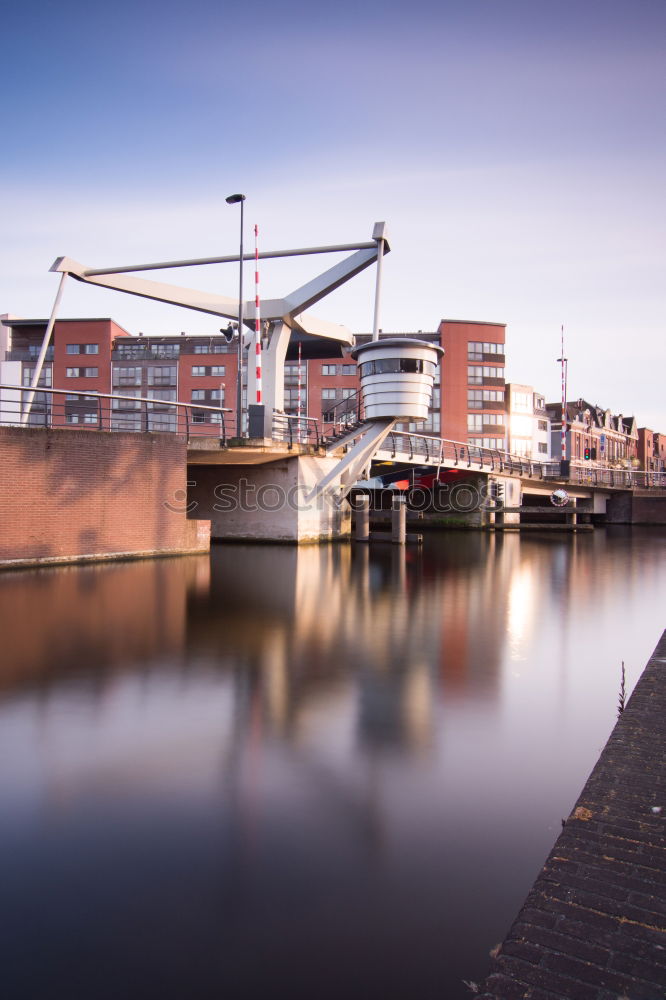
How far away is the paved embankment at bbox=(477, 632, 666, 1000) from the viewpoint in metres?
2.18

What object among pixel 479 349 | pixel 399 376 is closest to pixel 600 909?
pixel 399 376

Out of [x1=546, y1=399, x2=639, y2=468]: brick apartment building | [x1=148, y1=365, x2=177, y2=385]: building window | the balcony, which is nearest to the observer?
the balcony

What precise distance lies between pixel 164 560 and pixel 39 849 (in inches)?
609

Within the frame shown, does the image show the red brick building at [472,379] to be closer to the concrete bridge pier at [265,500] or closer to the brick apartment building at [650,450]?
the concrete bridge pier at [265,500]

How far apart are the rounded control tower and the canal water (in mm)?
14806

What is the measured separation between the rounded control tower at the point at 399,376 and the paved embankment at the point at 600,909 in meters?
20.7

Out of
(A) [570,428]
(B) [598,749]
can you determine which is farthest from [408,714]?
(A) [570,428]

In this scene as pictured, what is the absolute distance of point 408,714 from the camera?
568 centimetres

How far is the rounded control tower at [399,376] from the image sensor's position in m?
23.6

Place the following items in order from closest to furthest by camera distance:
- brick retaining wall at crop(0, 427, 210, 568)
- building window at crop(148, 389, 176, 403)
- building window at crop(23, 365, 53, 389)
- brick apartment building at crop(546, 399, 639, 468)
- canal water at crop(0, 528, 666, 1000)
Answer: canal water at crop(0, 528, 666, 1000) → brick retaining wall at crop(0, 427, 210, 568) → building window at crop(23, 365, 53, 389) → building window at crop(148, 389, 176, 403) → brick apartment building at crop(546, 399, 639, 468)

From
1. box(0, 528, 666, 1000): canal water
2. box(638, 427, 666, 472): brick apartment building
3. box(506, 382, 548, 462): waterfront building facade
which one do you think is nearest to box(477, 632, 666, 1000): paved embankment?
box(0, 528, 666, 1000): canal water

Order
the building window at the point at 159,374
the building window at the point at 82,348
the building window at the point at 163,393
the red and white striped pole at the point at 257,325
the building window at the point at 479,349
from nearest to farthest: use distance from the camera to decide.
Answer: the red and white striped pole at the point at 257,325 < the building window at the point at 479,349 < the building window at the point at 82,348 < the building window at the point at 159,374 < the building window at the point at 163,393

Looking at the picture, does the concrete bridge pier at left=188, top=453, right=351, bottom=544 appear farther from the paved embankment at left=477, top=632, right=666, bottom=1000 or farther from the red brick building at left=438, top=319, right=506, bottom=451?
the red brick building at left=438, top=319, right=506, bottom=451

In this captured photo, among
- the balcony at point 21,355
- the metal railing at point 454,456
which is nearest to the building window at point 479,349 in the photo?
the metal railing at point 454,456
